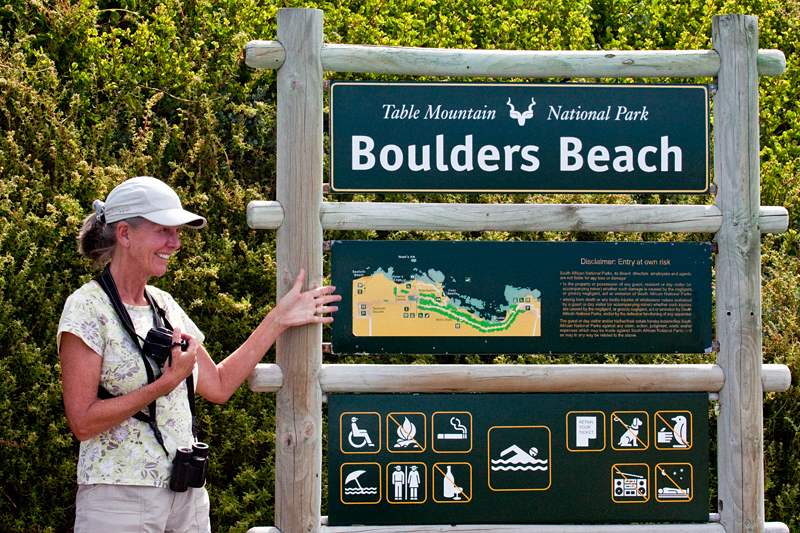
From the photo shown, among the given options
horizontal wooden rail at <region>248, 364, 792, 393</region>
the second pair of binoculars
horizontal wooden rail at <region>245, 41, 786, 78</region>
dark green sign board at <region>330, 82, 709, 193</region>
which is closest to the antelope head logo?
dark green sign board at <region>330, 82, 709, 193</region>

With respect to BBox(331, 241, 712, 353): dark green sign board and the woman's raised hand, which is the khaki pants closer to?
the woman's raised hand

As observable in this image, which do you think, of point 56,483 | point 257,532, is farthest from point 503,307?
point 56,483

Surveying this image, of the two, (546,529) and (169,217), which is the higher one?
(169,217)

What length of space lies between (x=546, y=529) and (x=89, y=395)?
7.36 ft

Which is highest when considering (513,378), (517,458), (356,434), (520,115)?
(520,115)

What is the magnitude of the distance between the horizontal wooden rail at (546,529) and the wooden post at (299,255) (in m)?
0.17

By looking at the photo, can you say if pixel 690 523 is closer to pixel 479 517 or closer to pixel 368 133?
pixel 479 517

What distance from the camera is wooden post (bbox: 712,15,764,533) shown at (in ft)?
11.8

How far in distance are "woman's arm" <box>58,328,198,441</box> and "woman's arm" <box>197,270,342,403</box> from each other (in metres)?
0.61

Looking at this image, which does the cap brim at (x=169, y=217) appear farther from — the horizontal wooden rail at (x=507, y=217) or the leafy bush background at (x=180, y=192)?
the leafy bush background at (x=180, y=192)

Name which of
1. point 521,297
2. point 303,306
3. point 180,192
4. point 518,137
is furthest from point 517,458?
point 180,192

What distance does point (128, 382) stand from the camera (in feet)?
8.69

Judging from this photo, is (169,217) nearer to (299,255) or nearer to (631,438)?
(299,255)

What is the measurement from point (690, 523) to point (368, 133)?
102 inches
